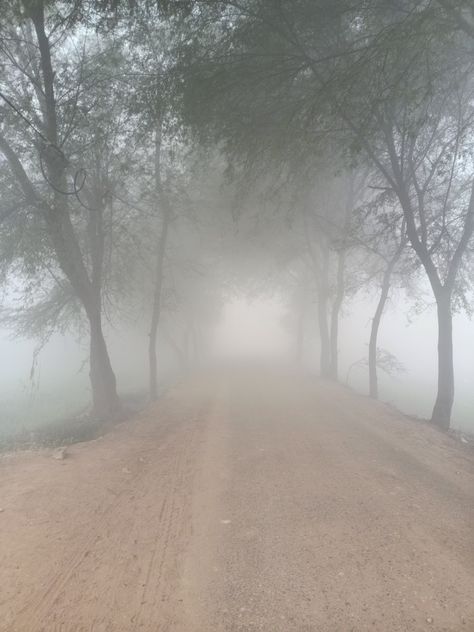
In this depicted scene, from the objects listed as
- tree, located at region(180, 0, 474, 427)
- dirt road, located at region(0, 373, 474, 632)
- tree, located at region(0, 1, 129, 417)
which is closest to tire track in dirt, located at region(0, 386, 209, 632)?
dirt road, located at region(0, 373, 474, 632)

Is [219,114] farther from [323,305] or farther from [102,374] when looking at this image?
[323,305]

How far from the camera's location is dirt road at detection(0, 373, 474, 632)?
13.7 feet

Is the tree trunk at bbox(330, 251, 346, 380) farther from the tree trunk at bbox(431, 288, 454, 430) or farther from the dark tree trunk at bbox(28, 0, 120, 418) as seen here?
the dark tree trunk at bbox(28, 0, 120, 418)

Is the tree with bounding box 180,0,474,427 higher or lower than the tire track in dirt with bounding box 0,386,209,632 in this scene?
higher

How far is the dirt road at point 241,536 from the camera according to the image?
13.7 feet

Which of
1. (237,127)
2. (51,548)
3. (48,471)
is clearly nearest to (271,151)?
(237,127)

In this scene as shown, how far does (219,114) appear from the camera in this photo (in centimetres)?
932

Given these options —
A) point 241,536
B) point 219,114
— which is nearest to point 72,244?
point 219,114

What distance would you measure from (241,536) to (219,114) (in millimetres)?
7878

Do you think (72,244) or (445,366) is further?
(72,244)

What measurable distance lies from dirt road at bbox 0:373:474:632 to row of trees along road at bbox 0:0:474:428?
5579mm

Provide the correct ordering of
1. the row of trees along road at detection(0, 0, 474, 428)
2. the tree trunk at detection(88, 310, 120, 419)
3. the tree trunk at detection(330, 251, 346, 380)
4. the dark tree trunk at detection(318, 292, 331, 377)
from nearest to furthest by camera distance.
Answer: the row of trees along road at detection(0, 0, 474, 428), the tree trunk at detection(88, 310, 120, 419), the tree trunk at detection(330, 251, 346, 380), the dark tree trunk at detection(318, 292, 331, 377)

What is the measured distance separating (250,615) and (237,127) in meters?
8.68

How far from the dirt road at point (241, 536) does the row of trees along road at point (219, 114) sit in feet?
18.3
